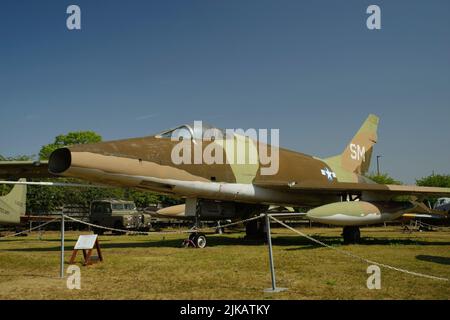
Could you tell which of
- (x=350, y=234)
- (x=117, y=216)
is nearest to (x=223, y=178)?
(x=350, y=234)

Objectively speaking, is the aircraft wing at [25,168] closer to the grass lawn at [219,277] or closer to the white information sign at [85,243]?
the grass lawn at [219,277]

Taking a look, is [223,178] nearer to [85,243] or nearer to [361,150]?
[85,243]

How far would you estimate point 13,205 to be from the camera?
21.0 m

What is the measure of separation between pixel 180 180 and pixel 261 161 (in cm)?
358

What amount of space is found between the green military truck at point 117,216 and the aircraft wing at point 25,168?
12440 millimetres

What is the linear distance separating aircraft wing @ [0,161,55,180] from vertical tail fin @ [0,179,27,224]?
8.05 m

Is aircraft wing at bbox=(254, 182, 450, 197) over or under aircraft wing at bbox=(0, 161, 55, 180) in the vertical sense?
under

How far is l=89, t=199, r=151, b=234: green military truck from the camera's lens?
25.6 meters

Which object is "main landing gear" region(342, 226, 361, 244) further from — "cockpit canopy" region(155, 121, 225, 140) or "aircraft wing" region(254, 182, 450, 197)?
"cockpit canopy" region(155, 121, 225, 140)

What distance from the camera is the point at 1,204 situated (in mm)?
20281

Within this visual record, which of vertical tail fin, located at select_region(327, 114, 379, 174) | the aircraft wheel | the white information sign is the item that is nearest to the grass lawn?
the white information sign

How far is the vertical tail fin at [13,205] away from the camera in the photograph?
66.9ft
